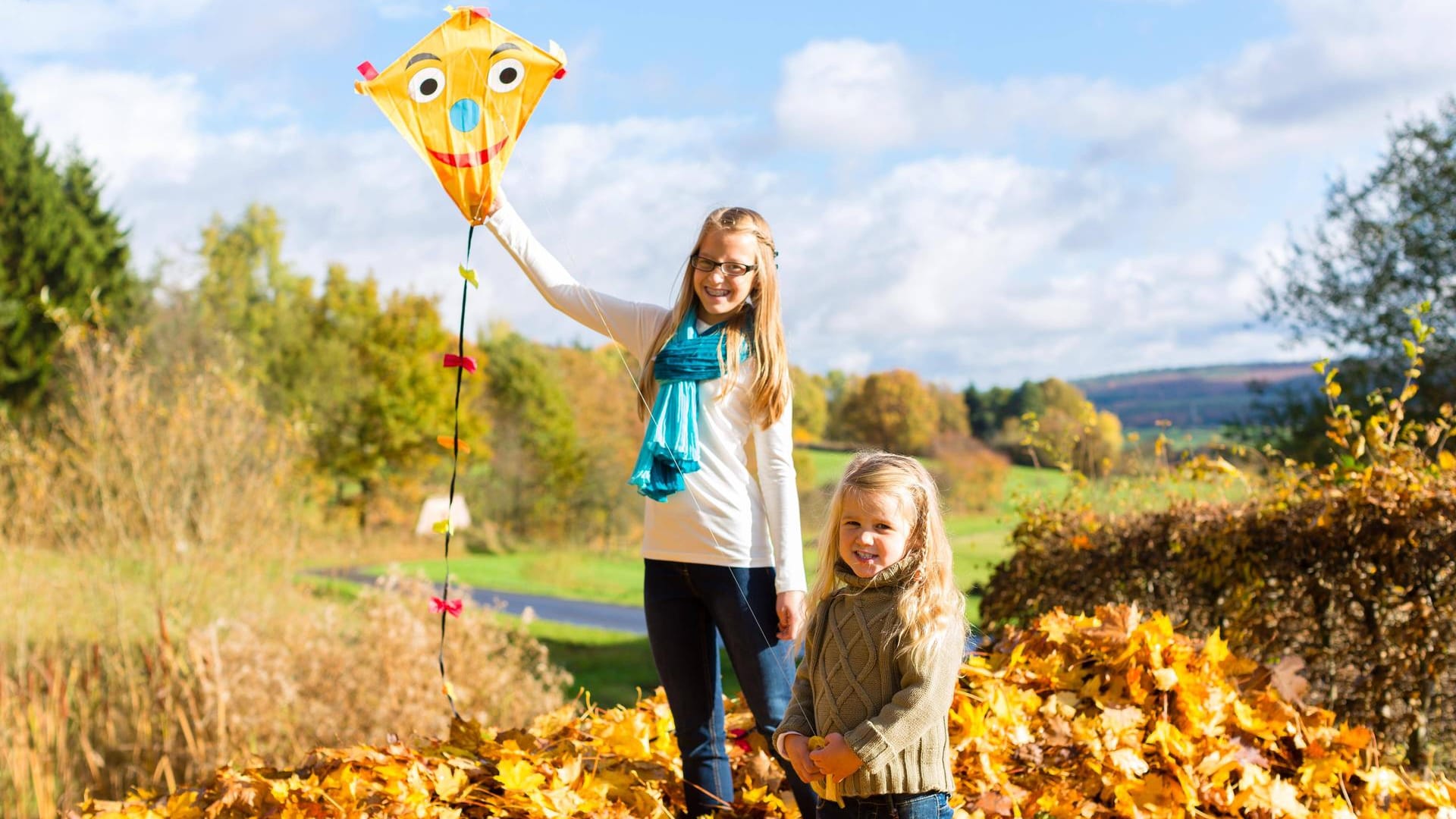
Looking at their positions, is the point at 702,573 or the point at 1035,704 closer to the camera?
the point at 702,573

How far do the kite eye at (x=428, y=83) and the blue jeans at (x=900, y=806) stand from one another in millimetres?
1815

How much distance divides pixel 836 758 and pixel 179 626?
205 inches

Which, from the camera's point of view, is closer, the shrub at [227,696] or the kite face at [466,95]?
the kite face at [466,95]

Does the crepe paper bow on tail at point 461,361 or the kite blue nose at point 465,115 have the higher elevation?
the kite blue nose at point 465,115

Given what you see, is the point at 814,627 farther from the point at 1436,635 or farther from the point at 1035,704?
the point at 1436,635

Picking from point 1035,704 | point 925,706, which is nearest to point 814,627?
point 925,706

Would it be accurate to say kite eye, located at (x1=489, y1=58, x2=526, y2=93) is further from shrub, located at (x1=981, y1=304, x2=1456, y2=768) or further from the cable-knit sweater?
shrub, located at (x1=981, y1=304, x2=1456, y2=768)

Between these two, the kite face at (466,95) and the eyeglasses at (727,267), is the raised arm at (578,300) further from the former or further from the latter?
the eyeglasses at (727,267)

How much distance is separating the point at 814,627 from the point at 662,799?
3.07 feet

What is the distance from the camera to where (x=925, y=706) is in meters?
1.97

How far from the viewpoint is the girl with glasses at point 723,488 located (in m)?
2.46

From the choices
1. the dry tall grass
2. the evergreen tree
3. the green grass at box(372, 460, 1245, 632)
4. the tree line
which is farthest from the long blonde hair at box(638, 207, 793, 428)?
the evergreen tree

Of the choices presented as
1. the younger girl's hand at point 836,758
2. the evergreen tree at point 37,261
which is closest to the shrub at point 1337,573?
the younger girl's hand at point 836,758

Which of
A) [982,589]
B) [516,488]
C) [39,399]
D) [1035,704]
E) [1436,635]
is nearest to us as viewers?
[1035,704]
